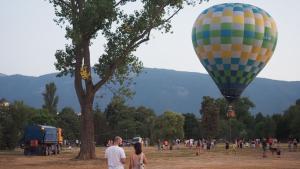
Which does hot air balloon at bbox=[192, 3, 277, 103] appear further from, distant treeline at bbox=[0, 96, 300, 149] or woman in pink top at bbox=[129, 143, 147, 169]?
woman in pink top at bbox=[129, 143, 147, 169]

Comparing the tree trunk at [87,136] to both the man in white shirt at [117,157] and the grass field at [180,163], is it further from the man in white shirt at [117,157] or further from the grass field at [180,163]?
the man in white shirt at [117,157]

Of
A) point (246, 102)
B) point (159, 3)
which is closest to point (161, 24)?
point (159, 3)

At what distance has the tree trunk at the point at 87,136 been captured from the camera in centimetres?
4022

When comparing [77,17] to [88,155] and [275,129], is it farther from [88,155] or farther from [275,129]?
[275,129]

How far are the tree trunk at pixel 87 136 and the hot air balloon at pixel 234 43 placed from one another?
1108 centimetres

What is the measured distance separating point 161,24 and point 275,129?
77.8 m

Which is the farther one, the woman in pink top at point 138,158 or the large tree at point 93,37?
the large tree at point 93,37

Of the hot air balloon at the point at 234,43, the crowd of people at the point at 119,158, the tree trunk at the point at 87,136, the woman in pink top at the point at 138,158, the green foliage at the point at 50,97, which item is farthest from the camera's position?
the green foliage at the point at 50,97

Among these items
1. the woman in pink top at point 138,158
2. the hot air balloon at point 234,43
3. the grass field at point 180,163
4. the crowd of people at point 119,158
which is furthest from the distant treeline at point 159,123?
the woman in pink top at point 138,158

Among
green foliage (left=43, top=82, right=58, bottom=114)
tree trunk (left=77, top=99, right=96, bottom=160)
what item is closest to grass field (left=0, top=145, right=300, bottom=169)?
tree trunk (left=77, top=99, right=96, bottom=160)

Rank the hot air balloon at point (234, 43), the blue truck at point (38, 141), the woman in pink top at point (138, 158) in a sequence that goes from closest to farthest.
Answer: the woman in pink top at point (138, 158) < the hot air balloon at point (234, 43) < the blue truck at point (38, 141)

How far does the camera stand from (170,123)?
368 ft

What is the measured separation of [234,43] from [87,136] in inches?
549

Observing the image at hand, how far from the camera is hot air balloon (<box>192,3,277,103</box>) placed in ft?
144
